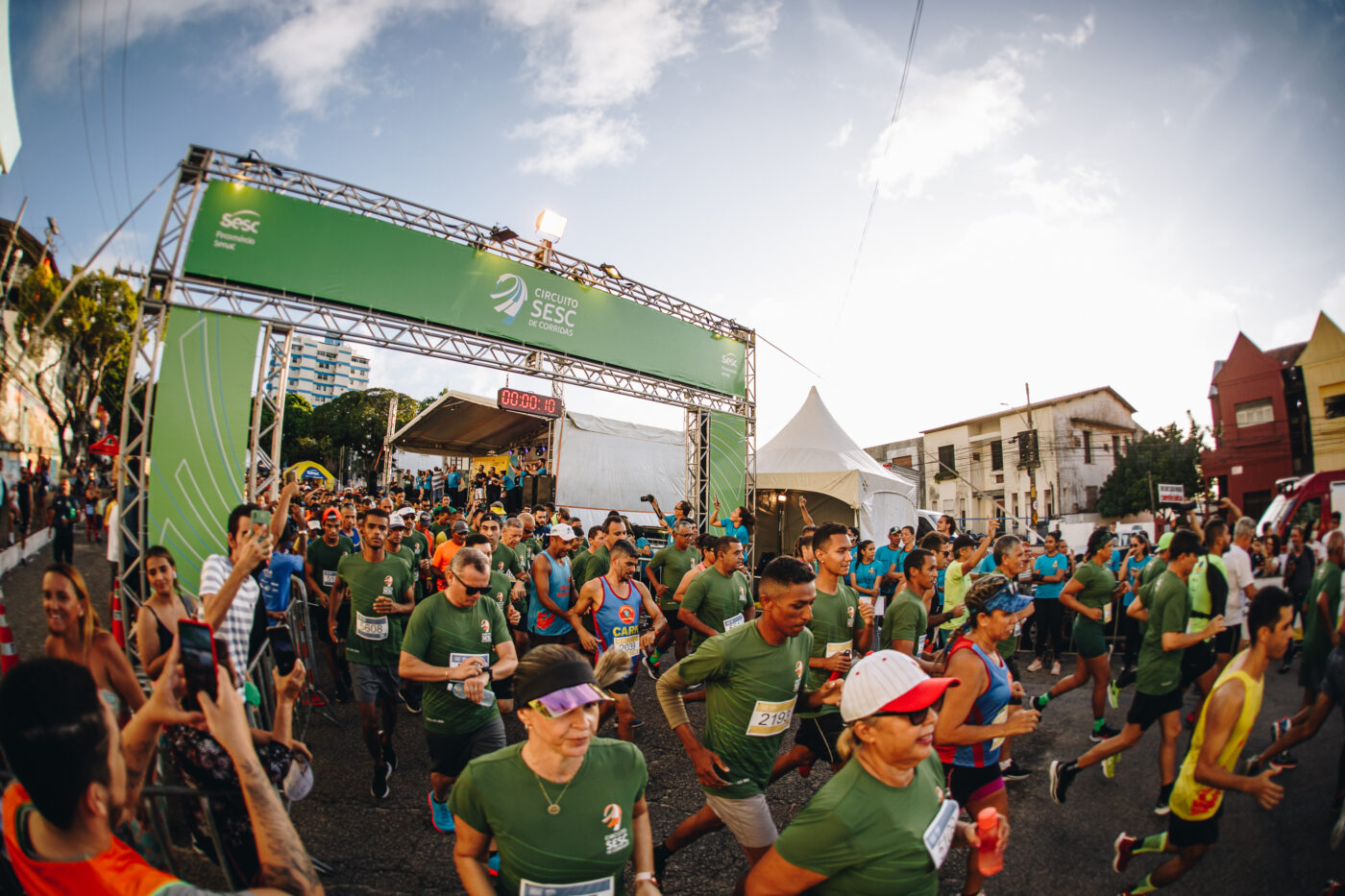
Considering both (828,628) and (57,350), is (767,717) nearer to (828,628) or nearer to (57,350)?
(828,628)

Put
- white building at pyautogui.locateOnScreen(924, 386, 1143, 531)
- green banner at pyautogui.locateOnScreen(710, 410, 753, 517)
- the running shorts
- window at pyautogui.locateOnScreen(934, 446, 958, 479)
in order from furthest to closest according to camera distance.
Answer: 1. window at pyautogui.locateOnScreen(934, 446, 958, 479)
2. white building at pyautogui.locateOnScreen(924, 386, 1143, 531)
3. green banner at pyautogui.locateOnScreen(710, 410, 753, 517)
4. the running shorts

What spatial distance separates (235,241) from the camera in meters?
8.36

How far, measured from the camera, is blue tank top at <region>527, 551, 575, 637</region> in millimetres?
6348

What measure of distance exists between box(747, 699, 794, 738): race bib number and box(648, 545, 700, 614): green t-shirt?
13.4 feet

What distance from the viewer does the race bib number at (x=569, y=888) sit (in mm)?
1907

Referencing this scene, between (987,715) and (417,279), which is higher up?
(417,279)

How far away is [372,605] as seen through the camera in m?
5.27

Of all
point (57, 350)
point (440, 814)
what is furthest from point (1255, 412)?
point (57, 350)

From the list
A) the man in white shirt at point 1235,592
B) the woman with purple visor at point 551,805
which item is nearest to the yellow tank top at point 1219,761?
the woman with purple visor at point 551,805

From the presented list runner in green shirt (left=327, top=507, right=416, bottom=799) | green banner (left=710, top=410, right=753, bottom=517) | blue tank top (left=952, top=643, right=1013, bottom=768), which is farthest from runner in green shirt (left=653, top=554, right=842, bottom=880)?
green banner (left=710, top=410, right=753, bottom=517)

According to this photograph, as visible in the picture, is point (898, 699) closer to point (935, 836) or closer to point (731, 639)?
point (935, 836)

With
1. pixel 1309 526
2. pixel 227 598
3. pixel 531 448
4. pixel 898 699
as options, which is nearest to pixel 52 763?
pixel 227 598

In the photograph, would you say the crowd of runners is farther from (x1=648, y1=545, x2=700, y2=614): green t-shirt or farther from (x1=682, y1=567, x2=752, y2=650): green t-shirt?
(x1=648, y1=545, x2=700, y2=614): green t-shirt

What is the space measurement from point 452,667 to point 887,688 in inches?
110
